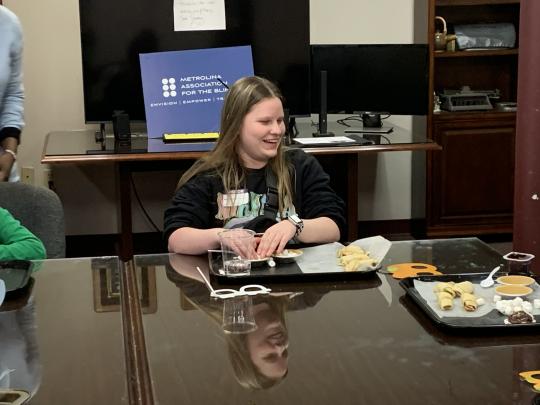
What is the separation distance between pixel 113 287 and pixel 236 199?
0.59 meters

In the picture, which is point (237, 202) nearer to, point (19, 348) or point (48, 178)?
point (19, 348)

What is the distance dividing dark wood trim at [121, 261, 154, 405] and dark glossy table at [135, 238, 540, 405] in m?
0.02

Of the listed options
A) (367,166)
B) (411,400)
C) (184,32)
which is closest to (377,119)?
(367,166)

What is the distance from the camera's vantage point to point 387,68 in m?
4.25

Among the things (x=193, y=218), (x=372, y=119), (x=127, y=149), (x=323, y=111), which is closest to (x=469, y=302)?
(x=193, y=218)

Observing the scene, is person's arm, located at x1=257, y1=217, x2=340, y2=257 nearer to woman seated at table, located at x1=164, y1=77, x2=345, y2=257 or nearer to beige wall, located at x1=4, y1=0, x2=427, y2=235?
woman seated at table, located at x1=164, y1=77, x2=345, y2=257

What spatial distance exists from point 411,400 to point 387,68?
3121mm

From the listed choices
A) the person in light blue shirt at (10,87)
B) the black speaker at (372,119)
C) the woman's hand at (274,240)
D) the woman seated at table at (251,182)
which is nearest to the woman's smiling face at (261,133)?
the woman seated at table at (251,182)

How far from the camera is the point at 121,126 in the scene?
4.08 metres

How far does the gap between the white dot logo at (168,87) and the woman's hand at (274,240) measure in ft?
6.83

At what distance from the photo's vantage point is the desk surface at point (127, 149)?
12.3 ft

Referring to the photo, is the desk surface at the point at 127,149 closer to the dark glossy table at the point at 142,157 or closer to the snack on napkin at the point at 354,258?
the dark glossy table at the point at 142,157

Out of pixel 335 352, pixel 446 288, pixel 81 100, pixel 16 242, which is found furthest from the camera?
pixel 81 100

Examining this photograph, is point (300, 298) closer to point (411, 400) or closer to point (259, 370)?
point (259, 370)
